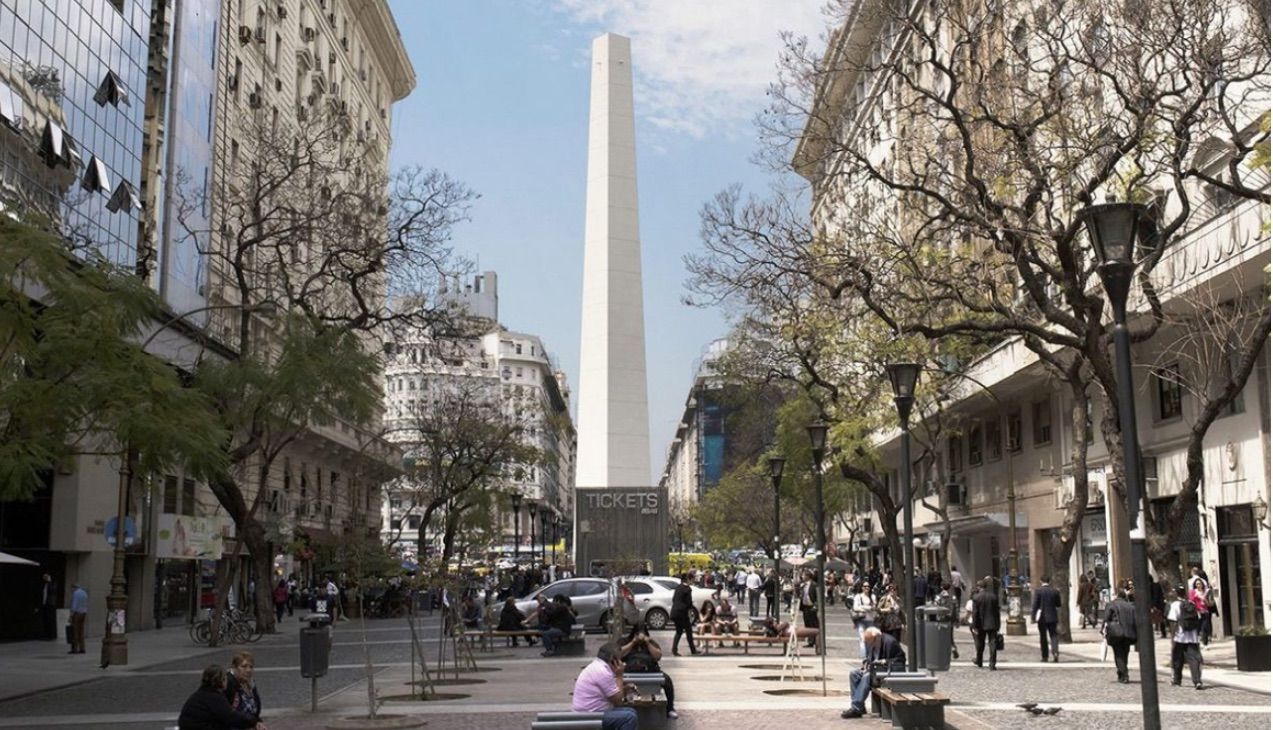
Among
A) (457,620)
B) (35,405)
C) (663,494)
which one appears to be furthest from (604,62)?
(35,405)

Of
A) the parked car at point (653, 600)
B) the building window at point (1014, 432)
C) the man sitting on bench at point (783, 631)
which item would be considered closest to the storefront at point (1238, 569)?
the man sitting on bench at point (783, 631)

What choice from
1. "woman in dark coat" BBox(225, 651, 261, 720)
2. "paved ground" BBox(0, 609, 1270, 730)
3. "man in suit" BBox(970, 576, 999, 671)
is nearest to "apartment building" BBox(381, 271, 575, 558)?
"paved ground" BBox(0, 609, 1270, 730)

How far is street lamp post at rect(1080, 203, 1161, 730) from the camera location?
8.45 m

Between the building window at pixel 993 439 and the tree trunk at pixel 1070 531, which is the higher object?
the building window at pixel 993 439

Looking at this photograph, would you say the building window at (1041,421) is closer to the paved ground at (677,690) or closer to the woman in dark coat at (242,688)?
the paved ground at (677,690)

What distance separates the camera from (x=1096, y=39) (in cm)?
1978

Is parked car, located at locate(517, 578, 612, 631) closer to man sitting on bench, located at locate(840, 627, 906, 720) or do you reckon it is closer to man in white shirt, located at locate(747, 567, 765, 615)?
man in white shirt, located at locate(747, 567, 765, 615)

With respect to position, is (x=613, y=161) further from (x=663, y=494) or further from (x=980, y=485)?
(x=980, y=485)

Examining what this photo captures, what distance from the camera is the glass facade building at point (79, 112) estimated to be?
27.5 metres

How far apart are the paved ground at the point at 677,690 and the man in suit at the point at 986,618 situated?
454 mm

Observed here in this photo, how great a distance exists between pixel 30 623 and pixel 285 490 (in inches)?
712

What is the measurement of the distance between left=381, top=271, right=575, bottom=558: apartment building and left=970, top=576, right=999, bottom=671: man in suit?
1609 cm

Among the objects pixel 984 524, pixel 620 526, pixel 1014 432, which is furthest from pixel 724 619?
pixel 1014 432

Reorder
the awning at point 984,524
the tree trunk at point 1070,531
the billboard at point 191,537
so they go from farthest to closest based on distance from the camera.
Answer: the awning at point 984,524 → the billboard at point 191,537 → the tree trunk at point 1070,531
